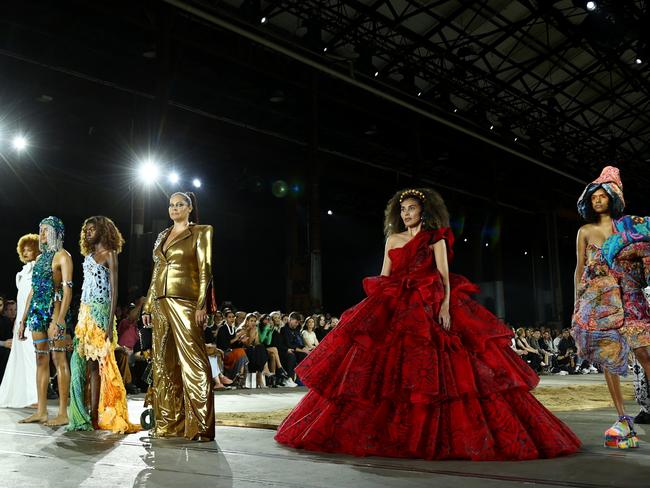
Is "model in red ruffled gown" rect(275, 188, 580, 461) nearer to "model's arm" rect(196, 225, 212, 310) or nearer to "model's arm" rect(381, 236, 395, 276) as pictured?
"model's arm" rect(381, 236, 395, 276)

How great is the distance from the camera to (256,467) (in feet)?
8.80

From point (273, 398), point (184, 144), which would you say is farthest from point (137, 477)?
point (184, 144)

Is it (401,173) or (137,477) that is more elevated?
(401,173)

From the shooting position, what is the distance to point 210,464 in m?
2.78

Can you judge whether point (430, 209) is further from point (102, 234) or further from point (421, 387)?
point (102, 234)

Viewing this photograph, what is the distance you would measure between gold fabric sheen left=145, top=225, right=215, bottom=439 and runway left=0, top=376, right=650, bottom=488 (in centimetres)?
23

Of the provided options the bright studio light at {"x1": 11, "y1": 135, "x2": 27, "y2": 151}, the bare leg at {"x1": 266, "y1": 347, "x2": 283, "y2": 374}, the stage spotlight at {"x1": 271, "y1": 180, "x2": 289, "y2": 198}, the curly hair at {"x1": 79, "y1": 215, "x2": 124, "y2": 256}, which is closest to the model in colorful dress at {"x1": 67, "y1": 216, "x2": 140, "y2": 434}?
the curly hair at {"x1": 79, "y1": 215, "x2": 124, "y2": 256}

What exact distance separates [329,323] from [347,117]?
21.5ft

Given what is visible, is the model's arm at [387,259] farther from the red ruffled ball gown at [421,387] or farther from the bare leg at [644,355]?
the bare leg at [644,355]

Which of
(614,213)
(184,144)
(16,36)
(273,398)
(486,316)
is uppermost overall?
(16,36)

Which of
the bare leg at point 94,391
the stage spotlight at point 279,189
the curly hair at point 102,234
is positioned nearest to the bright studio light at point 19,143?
the stage spotlight at point 279,189

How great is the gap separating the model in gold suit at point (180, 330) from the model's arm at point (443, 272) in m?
1.30

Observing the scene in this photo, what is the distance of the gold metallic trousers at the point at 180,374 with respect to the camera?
11.7ft

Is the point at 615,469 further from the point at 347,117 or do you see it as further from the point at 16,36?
the point at 347,117
